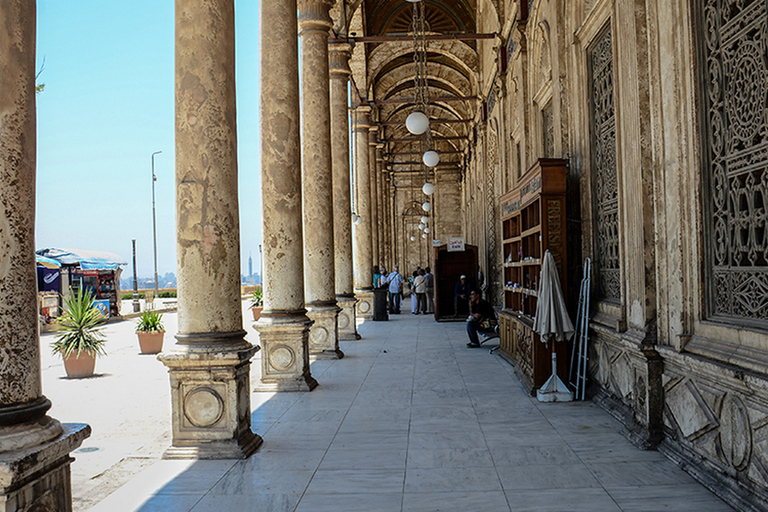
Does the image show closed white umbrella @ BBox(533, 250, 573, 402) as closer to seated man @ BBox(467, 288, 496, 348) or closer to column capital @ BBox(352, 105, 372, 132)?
Result: seated man @ BBox(467, 288, 496, 348)

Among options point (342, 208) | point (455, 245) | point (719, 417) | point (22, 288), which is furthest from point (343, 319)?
point (22, 288)

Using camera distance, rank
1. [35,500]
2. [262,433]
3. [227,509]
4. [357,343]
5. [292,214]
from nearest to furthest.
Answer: [35,500], [227,509], [262,433], [292,214], [357,343]

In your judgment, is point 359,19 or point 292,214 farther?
point 359,19

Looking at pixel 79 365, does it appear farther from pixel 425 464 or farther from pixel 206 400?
pixel 425 464

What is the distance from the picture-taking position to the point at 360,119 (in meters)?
22.2

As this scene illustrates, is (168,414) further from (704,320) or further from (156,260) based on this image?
(156,260)

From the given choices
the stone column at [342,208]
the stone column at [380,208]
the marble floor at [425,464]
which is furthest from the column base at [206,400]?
the stone column at [380,208]

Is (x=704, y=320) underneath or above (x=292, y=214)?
underneath

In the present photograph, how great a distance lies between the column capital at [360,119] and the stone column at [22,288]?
1926 centimetres

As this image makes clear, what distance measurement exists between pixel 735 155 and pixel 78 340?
32.0 ft

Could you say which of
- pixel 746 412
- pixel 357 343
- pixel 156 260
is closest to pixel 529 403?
pixel 746 412

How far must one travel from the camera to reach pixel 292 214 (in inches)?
Result: 324

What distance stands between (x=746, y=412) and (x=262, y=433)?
4.25 m

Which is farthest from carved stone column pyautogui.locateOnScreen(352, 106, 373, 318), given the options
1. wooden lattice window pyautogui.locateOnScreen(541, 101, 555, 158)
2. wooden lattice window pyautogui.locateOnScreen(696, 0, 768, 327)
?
wooden lattice window pyautogui.locateOnScreen(696, 0, 768, 327)
